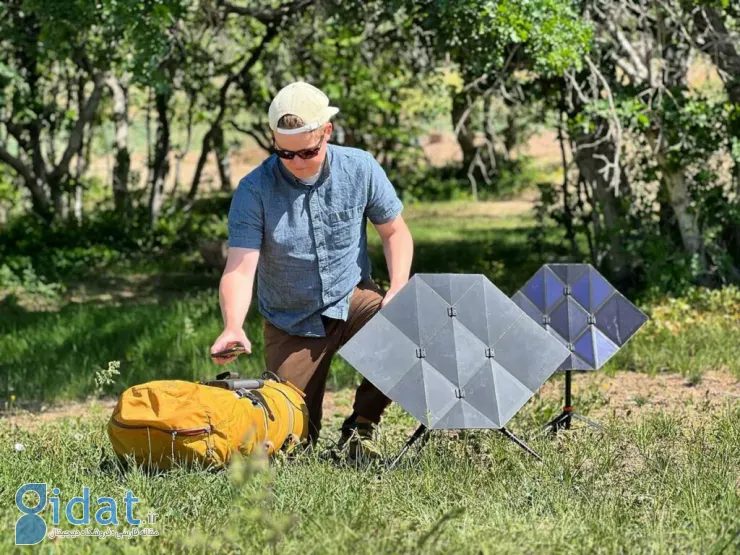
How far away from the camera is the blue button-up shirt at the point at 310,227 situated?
16.8 ft

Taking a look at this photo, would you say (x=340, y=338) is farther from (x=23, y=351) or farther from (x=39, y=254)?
(x=39, y=254)

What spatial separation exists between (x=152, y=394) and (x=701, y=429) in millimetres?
2621

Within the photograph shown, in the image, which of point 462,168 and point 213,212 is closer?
point 213,212

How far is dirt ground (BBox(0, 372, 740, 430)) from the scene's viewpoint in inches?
271

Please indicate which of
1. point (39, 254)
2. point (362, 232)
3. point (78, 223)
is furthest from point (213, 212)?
point (362, 232)

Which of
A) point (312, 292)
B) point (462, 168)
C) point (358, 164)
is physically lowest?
point (462, 168)

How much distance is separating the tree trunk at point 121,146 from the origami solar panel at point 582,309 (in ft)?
38.8

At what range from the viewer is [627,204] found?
1116 centimetres

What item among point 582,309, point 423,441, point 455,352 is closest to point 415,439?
point 423,441

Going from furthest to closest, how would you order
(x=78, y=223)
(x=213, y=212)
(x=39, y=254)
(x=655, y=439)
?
1. (x=213, y=212)
2. (x=78, y=223)
3. (x=39, y=254)
4. (x=655, y=439)

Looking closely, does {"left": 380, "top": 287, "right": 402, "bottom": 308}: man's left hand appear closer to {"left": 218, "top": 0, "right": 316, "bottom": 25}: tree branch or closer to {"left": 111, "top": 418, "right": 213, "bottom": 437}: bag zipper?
{"left": 111, "top": 418, "right": 213, "bottom": 437}: bag zipper

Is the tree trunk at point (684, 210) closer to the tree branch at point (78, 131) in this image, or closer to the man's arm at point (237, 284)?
the man's arm at point (237, 284)

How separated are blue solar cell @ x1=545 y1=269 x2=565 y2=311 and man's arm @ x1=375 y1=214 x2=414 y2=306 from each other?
933 mm

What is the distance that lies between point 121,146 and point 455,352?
43.3ft
